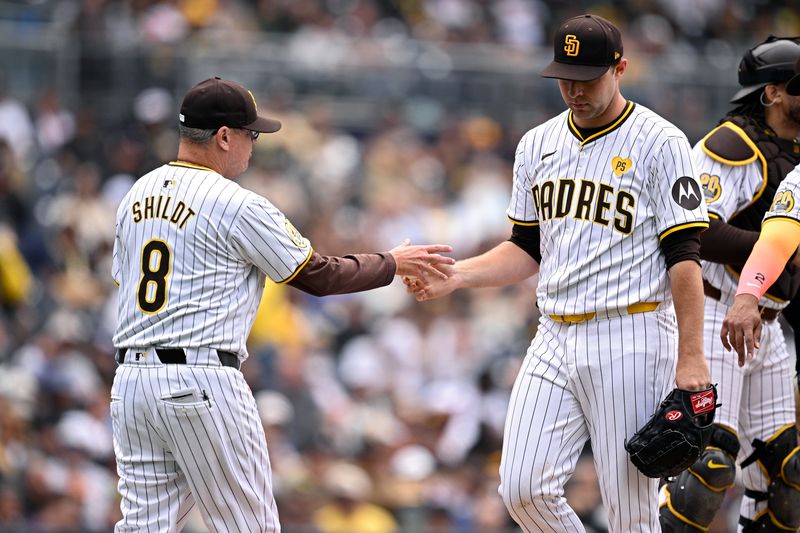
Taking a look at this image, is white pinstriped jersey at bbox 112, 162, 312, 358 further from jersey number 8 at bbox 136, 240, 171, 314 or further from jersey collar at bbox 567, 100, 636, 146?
jersey collar at bbox 567, 100, 636, 146

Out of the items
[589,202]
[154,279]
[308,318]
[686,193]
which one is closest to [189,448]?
[154,279]

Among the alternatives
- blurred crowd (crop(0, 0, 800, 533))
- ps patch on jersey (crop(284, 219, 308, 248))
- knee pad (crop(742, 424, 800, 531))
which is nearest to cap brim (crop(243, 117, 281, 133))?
ps patch on jersey (crop(284, 219, 308, 248))

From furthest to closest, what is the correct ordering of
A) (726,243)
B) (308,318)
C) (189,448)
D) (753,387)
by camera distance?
(308,318), (753,387), (726,243), (189,448)

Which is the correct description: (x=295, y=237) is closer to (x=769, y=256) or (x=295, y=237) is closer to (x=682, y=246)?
(x=682, y=246)

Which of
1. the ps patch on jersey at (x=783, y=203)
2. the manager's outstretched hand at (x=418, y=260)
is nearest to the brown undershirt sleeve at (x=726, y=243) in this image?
the ps patch on jersey at (x=783, y=203)

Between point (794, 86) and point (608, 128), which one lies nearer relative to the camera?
point (608, 128)

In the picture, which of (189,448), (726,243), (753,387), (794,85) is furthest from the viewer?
(753,387)

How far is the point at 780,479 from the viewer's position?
19.4ft

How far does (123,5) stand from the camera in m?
14.4

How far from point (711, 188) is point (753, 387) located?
3.26 feet

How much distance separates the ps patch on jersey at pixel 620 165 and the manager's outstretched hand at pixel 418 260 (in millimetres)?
859

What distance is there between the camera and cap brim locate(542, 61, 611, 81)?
199 inches

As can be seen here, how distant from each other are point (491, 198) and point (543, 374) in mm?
8765

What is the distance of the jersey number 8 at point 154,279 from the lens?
5039 millimetres
